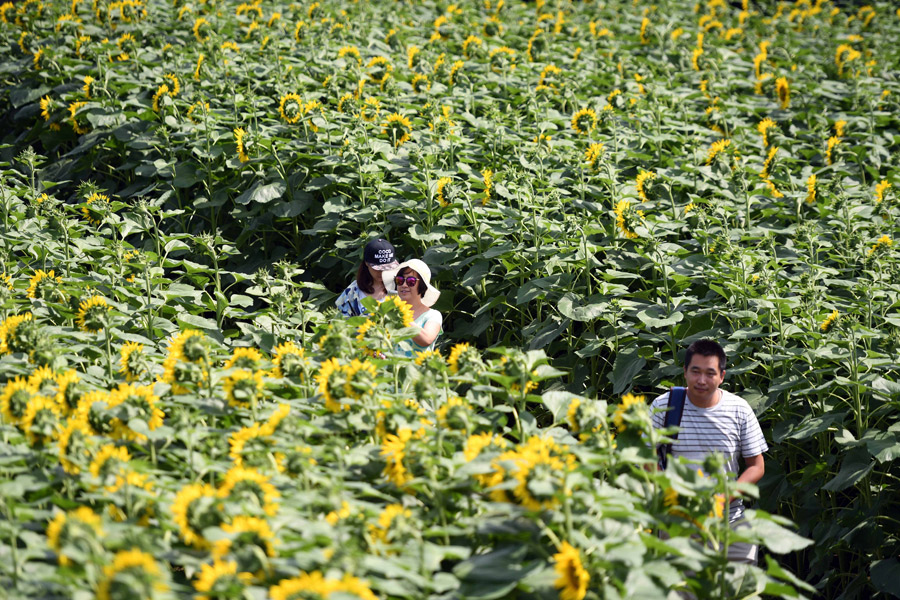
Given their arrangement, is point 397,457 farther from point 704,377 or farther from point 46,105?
point 46,105

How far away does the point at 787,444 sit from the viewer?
4035mm

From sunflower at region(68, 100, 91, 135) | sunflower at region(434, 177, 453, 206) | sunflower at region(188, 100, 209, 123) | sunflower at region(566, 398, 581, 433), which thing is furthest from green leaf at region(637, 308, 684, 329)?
sunflower at region(68, 100, 91, 135)

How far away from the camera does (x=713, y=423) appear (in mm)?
3545

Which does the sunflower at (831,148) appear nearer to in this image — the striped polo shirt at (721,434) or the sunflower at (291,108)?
the striped polo shirt at (721,434)

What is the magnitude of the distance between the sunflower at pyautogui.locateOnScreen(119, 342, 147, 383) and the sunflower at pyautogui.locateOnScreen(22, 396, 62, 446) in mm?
456

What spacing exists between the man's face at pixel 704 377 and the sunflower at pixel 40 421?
2274 millimetres

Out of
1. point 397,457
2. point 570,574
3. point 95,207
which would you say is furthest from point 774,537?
point 95,207

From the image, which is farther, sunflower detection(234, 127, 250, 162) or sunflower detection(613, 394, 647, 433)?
sunflower detection(234, 127, 250, 162)

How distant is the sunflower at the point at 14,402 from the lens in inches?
100

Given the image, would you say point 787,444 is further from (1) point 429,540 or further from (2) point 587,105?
(2) point 587,105

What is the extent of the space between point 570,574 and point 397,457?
0.59m

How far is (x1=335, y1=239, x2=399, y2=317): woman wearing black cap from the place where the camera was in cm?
454

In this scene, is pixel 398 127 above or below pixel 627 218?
above

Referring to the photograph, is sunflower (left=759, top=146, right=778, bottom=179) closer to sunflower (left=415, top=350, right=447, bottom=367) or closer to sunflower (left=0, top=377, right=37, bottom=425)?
sunflower (left=415, top=350, right=447, bottom=367)
